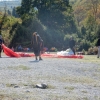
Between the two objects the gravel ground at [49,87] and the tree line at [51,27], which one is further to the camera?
the tree line at [51,27]

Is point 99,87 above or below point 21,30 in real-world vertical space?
below

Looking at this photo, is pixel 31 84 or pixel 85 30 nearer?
pixel 31 84

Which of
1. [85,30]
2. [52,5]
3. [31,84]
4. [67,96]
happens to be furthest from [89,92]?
[52,5]

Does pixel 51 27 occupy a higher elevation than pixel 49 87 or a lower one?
higher

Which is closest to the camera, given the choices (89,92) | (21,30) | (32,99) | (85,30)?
(32,99)

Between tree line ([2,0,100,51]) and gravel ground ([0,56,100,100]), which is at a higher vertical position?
tree line ([2,0,100,51])

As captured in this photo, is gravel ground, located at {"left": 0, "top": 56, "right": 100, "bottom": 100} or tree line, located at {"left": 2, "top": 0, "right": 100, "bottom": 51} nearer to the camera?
gravel ground, located at {"left": 0, "top": 56, "right": 100, "bottom": 100}

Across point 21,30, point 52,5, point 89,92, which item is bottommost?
point 89,92

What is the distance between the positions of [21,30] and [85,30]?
12284 millimetres

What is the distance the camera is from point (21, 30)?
61.2 meters

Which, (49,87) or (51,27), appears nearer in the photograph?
(49,87)

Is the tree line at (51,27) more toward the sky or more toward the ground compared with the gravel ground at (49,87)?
more toward the sky

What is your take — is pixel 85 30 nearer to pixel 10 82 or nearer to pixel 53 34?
pixel 53 34

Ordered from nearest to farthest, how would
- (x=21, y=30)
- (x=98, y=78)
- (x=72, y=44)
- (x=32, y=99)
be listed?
(x=32, y=99) → (x=98, y=78) → (x=72, y=44) → (x=21, y=30)
